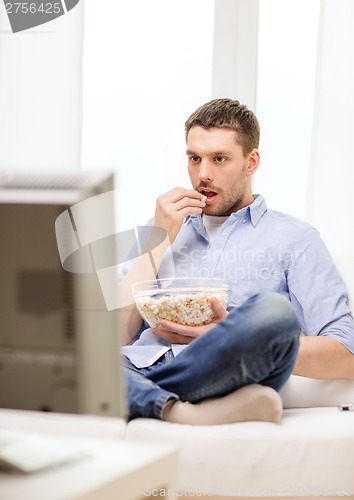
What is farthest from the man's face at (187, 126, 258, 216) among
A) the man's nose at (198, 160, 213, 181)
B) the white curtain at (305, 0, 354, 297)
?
the white curtain at (305, 0, 354, 297)

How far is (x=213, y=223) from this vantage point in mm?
2359

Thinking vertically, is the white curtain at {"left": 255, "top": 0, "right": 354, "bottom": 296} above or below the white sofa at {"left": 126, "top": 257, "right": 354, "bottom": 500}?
above

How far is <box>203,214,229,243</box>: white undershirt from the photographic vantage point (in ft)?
7.68

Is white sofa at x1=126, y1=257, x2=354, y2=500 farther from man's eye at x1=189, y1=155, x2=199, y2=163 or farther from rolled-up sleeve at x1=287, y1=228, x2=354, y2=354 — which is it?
man's eye at x1=189, y1=155, x2=199, y2=163

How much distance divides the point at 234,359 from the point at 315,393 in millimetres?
369

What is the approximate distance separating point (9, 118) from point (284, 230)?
56.1 inches

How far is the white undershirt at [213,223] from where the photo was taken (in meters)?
2.34

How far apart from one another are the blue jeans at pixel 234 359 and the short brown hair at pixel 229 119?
79 centimetres

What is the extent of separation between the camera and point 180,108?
3.05 meters

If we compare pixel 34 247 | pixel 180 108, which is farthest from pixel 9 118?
pixel 34 247

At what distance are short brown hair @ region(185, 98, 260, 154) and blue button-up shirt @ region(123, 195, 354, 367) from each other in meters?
0.20

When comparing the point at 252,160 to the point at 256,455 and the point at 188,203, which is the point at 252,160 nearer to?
the point at 188,203

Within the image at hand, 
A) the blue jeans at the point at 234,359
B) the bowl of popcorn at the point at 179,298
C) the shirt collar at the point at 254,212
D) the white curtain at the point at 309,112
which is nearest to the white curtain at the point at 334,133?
the white curtain at the point at 309,112

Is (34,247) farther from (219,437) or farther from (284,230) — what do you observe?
(284,230)
